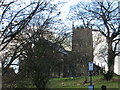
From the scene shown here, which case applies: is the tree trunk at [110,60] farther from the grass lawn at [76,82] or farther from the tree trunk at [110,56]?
the grass lawn at [76,82]

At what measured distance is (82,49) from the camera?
13.9 m

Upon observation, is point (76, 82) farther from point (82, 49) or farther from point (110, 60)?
point (110, 60)

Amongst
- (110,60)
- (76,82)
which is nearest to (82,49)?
(76,82)

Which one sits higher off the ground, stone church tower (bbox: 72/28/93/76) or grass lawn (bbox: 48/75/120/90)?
stone church tower (bbox: 72/28/93/76)

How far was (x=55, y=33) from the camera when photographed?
8922 millimetres

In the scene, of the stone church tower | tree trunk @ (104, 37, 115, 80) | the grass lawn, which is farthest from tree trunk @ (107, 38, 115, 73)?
the stone church tower

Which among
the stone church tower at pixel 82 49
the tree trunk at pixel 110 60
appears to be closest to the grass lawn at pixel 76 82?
the tree trunk at pixel 110 60

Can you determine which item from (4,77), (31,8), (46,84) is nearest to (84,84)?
(46,84)

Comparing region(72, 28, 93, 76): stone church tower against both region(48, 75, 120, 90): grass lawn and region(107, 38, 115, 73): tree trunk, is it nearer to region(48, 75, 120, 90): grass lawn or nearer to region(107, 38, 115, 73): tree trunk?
region(48, 75, 120, 90): grass lawn

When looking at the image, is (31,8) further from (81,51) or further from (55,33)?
(81,51)

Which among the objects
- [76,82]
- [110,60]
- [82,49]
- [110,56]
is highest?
[82,49]

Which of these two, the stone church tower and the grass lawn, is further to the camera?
the stone church tower

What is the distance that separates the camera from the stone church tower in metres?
12.8

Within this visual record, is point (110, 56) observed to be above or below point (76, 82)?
above
